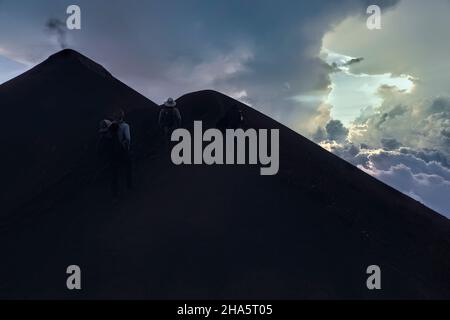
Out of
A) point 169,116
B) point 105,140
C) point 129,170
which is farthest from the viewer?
point 169,116

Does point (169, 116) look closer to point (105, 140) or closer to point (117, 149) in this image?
point (105, 140)

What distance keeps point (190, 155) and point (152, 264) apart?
7.85 meters

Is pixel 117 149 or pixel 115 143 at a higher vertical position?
pixel 115 143

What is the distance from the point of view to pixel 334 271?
13.3m

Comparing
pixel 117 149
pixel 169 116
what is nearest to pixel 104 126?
pixel 117 149

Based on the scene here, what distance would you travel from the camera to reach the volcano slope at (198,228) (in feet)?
Answer: 41.7

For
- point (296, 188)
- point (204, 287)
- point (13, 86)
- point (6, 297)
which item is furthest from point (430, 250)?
point (13, 86)

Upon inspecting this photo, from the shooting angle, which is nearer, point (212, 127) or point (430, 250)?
point (430, 250)

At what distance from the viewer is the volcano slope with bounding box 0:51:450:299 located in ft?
41.7

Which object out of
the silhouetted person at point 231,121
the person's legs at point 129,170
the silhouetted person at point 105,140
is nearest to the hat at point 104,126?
the silhouetted person at point 105,140

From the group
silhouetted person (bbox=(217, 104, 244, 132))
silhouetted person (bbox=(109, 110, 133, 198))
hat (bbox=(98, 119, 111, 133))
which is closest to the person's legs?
silhouetted person (bbox=(109, 110, 133, 198))

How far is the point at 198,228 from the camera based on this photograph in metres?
14.6
